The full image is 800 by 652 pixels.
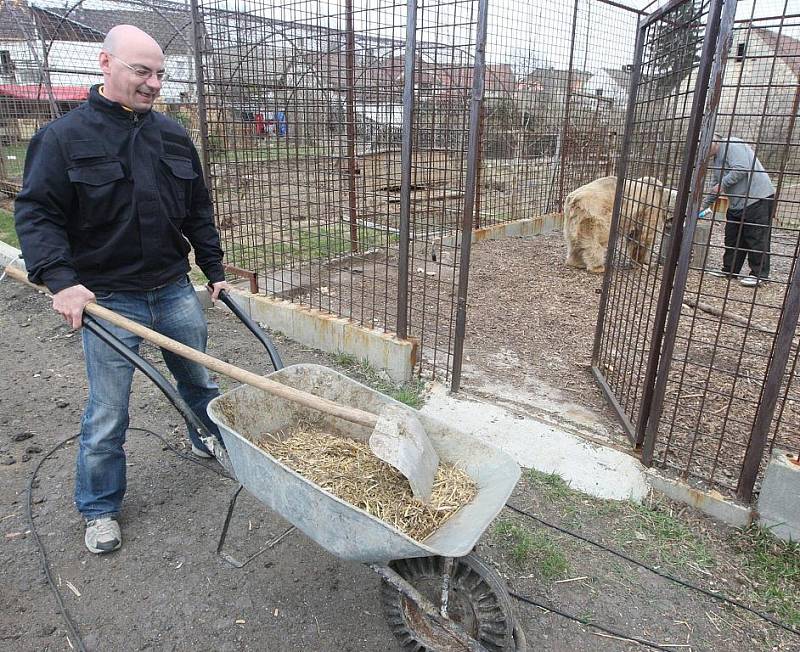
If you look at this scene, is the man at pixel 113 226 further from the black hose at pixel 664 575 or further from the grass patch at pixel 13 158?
the grass patch at pixel 13 158

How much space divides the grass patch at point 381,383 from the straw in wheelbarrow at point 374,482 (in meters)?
1.38

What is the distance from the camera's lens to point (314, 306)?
5.20m

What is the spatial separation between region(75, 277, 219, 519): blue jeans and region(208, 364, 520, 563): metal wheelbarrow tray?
553 millimetres

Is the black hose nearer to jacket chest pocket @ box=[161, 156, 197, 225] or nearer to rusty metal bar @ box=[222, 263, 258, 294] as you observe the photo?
jacket chest pocket @ box=[161, 156, 197, 225]

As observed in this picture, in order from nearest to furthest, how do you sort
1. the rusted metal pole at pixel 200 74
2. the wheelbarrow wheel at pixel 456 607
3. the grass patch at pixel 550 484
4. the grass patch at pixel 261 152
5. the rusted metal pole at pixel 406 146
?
the wheelbarrow wheel at pixel 456 607
the grass patch at pixel 550 484
the rusted metal pole at pixel 406 146
the rusted metal pole at pixel 200 74
the grass patch at pixel 261 152

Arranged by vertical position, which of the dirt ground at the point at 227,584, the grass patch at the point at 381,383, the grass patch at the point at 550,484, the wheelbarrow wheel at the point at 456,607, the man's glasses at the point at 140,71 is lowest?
the dirt ground at the point at 227,584

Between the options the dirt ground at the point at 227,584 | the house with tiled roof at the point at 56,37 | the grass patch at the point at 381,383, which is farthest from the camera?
the house with tiled roof at the point at 56,37

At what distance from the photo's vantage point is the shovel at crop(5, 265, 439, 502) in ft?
6.63

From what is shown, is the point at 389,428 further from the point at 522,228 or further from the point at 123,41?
the point at 522,228

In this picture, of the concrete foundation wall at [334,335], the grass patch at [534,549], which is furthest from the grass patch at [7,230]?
the grass patch at [534,549]

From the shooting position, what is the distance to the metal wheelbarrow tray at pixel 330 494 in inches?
71.1

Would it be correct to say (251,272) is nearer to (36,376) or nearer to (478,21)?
(36,376)

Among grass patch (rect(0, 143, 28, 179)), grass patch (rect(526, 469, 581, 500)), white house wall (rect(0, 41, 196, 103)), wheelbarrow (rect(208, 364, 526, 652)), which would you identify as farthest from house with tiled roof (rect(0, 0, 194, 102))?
wheelbarrow (rect(208, 364, 526, 652))

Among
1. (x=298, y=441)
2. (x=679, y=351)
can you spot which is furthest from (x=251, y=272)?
(x=679, y=351)
